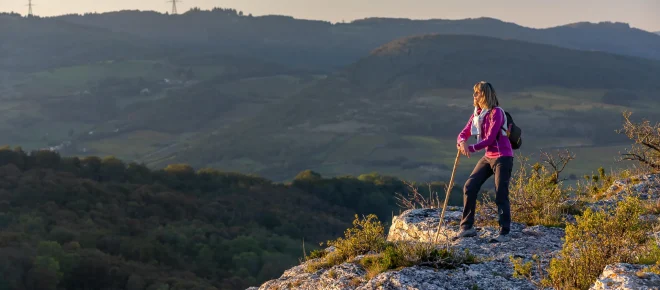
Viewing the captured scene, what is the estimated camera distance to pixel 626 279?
6055 millimetres

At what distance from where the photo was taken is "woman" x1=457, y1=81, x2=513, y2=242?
904cm

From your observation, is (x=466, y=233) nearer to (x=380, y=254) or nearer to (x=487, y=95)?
(x=380, y=254)

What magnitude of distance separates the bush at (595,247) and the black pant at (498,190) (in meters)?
1.92

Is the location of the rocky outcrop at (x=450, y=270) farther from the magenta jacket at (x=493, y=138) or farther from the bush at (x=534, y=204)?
the magenta jacket at (x=493, y=138)

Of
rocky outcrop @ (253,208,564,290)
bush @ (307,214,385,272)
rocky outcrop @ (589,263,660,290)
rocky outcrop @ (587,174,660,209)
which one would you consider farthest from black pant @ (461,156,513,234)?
rocky outcrop @ (589,263,660,290)

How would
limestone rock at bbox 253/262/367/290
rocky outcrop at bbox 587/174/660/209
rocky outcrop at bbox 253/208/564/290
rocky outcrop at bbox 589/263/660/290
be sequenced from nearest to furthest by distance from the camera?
→ rocky outcrop at bbox 589/263/660/290 → rocky outcrop at bbox 253/208/564/290 → limestone rock at bbox 253/262/367/290 → rocky outcrop at bbox 587/174/660/209

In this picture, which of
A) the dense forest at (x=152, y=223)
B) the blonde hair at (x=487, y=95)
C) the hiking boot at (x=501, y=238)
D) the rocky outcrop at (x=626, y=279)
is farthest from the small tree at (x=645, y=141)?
the dense forest at (x=152, y=223)

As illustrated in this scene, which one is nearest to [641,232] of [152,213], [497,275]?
[497,275]

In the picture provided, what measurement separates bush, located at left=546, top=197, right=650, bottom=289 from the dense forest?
46.7 m

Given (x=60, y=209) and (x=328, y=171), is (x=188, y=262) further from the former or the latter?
(x=328, y=171)

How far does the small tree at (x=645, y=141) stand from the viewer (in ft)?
38.3

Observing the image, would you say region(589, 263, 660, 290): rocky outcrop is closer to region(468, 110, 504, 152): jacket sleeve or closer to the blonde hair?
region(468, 110, 504, 152): jacket sleeve

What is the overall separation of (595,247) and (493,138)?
8.36ft

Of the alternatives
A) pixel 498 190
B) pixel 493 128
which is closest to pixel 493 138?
pixel 493 128
